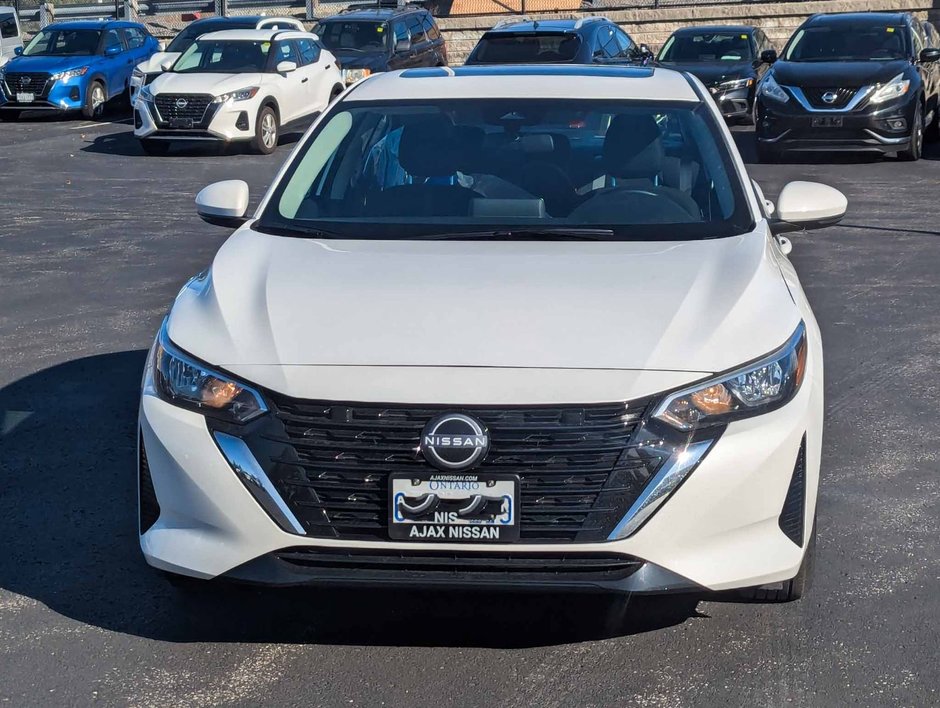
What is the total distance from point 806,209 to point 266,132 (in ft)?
46.5

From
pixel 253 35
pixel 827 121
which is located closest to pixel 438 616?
pixel 827 121

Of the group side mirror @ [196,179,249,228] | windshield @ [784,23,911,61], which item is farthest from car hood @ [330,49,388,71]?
side mirror @ [196,179,249,228]

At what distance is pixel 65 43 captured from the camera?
2400cm

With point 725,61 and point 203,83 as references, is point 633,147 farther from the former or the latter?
point 725,61

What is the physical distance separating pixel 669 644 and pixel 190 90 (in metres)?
15.2

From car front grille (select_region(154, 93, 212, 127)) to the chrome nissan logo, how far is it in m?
15.1

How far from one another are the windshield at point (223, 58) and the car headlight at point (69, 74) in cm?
401

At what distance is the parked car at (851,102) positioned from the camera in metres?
16.0

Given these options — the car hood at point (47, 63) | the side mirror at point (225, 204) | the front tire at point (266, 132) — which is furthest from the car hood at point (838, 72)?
the side mirror at point (225, 204)

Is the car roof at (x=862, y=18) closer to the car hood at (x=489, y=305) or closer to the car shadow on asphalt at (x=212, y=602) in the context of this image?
the car hood at (x=489, y=305)

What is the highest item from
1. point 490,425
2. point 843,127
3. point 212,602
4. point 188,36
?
point 490,425

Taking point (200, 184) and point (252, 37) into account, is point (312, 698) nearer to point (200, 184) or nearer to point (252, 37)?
point (200, 184)

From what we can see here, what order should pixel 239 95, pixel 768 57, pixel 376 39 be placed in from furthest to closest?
pixel 376 39 → pixel 768 57 → pixel 239 95

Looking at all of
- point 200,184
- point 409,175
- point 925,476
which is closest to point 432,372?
point 409,175
